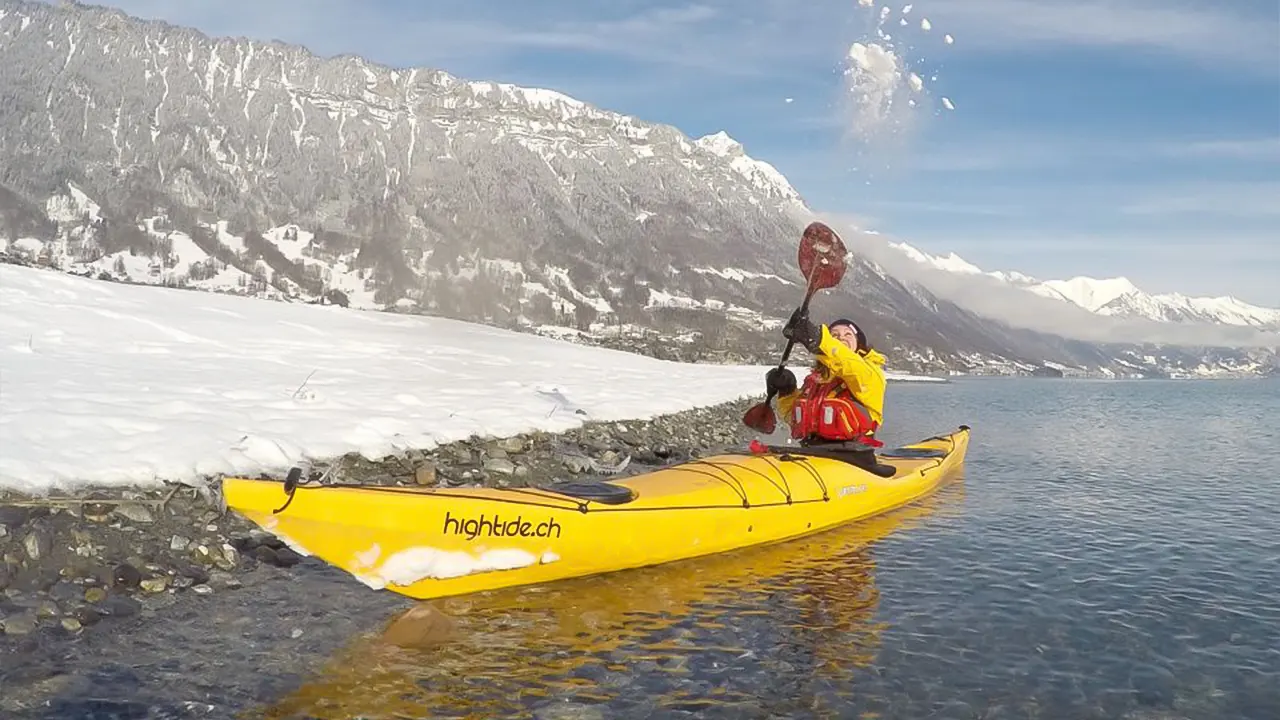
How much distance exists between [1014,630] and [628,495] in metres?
4.78

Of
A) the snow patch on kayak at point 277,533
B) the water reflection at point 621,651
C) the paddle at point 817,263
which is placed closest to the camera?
the water reflection at point 621,651

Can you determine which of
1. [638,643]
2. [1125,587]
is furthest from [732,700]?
[1125,587]

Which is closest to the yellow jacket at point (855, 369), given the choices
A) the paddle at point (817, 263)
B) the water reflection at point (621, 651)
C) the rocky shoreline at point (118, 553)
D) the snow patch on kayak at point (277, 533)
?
the paddle at point (817, 263)

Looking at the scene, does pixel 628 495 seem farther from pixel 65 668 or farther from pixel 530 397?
pixel 530 397

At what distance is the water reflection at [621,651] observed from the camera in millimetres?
6551

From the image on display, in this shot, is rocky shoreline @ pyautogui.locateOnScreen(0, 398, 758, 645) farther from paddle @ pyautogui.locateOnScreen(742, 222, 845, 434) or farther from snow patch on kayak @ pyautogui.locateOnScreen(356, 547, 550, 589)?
paddle @ pyautogui.locateOnScreen(742, 222, 845, 434)

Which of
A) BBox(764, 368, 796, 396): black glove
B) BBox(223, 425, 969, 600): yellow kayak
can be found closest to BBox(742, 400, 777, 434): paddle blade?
BBox(764, 368, 796, 396): black glove

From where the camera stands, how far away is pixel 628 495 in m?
10.5

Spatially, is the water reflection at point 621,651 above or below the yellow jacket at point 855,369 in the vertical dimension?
below

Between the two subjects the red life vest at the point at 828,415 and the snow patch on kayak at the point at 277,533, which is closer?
the snow patch on kayak at the point at 277,533

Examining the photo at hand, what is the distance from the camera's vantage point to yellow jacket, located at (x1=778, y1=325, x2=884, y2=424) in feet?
38.7

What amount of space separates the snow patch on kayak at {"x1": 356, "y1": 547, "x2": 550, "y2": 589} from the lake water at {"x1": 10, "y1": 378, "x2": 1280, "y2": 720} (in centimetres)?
35

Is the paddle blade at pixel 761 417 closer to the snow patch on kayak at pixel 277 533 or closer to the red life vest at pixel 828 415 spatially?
the red life vest at pixel 828 415

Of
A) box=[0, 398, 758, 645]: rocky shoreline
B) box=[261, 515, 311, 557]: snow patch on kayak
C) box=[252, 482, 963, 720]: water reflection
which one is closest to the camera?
box=[252, 482, 963, 720]: water reflection
